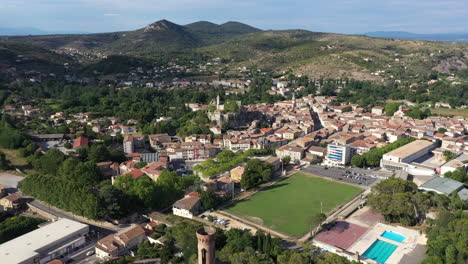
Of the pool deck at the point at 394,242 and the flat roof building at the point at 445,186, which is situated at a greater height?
the flat roof building at the point at 445,186

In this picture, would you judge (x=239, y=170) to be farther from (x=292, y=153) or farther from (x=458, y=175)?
(x=458, y=175)

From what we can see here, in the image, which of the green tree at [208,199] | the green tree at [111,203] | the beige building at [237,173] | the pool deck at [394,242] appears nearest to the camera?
the pool deck at [394,242]

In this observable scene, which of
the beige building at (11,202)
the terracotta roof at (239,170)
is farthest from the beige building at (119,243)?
the terracotta roof at (239,170)

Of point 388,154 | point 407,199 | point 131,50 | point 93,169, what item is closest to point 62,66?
point 131,50

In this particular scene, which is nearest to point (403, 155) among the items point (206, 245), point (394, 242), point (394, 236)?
point (394, 236)

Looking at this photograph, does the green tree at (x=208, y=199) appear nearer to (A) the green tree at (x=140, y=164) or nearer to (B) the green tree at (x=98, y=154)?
(A) the green tree at (x=140, y=164)

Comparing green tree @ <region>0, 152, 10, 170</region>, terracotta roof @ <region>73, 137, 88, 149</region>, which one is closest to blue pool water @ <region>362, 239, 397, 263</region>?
terracotta roof @ <region>73, 137, 88, 149</region>
